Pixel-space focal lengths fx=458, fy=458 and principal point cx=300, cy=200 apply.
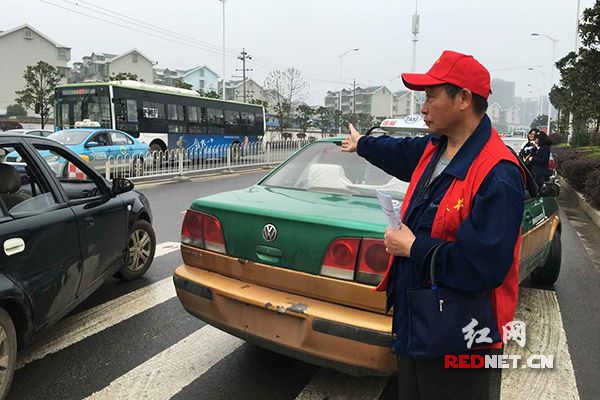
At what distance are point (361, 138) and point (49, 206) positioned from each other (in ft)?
7.27

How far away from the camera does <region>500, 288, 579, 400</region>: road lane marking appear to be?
9.47 ft

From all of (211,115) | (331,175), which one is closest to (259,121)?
(211,115)

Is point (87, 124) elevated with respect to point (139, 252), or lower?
elevated

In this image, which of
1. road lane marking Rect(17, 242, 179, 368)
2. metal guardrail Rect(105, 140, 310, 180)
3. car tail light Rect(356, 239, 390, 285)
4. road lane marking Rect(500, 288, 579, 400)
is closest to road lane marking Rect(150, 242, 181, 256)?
road lane marking Rect(17, 242, 179, 368)

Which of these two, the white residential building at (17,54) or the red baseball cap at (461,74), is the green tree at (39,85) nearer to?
the white residential building at (17,54)

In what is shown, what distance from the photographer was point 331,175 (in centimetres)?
362

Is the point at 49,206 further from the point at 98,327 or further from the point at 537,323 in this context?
the point at 537,323

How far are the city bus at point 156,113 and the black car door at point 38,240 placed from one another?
1455 centimetres

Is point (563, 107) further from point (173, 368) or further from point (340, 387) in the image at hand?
point (173, 368)

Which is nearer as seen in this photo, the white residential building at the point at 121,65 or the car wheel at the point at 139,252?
the car wheel at the point at 139,252

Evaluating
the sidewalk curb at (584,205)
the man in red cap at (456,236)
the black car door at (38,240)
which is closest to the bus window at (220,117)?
the sidewalk curb at (584,205)

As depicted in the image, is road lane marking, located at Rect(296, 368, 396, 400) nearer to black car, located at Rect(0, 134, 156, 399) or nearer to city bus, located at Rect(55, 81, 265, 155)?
black car, located at Rect(0, 134, 156, 399)

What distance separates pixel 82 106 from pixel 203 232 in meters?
16.0

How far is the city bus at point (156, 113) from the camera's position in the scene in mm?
16812
